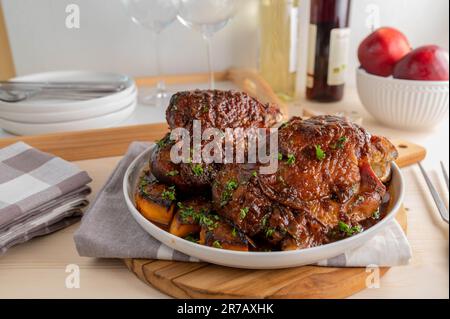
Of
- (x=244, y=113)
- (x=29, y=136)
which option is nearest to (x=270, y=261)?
(x=244, y=113)

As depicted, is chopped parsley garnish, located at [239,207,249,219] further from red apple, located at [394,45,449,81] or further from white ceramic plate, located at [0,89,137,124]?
red apple, located at [394,45,449,81]

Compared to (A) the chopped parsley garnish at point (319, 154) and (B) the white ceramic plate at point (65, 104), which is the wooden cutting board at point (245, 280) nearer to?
(A) the chopped parsley garnish at point (319, 154)

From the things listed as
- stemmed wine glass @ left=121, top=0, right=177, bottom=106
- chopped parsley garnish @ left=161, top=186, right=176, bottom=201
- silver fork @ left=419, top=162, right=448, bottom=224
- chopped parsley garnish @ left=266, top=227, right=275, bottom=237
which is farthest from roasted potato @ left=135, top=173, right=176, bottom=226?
stemmed wine glass @ left=121, top=0, right=177, bottom=106

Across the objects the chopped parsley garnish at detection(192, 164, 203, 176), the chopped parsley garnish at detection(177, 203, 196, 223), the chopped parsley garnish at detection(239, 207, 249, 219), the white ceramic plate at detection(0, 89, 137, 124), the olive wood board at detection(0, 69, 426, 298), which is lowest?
the olive wood board at detection(0, 69, 426, 298)

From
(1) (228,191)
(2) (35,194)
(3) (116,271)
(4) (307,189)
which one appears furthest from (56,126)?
(4) (307,189)

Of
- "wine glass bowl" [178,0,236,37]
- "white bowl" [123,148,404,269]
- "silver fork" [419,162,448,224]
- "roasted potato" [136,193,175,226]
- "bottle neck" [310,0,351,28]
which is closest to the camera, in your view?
"white bowl" [123,148,404,269]

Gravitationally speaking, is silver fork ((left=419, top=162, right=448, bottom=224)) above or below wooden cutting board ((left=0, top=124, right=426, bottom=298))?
below

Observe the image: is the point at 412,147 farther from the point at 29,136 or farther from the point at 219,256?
the point at 29,136
